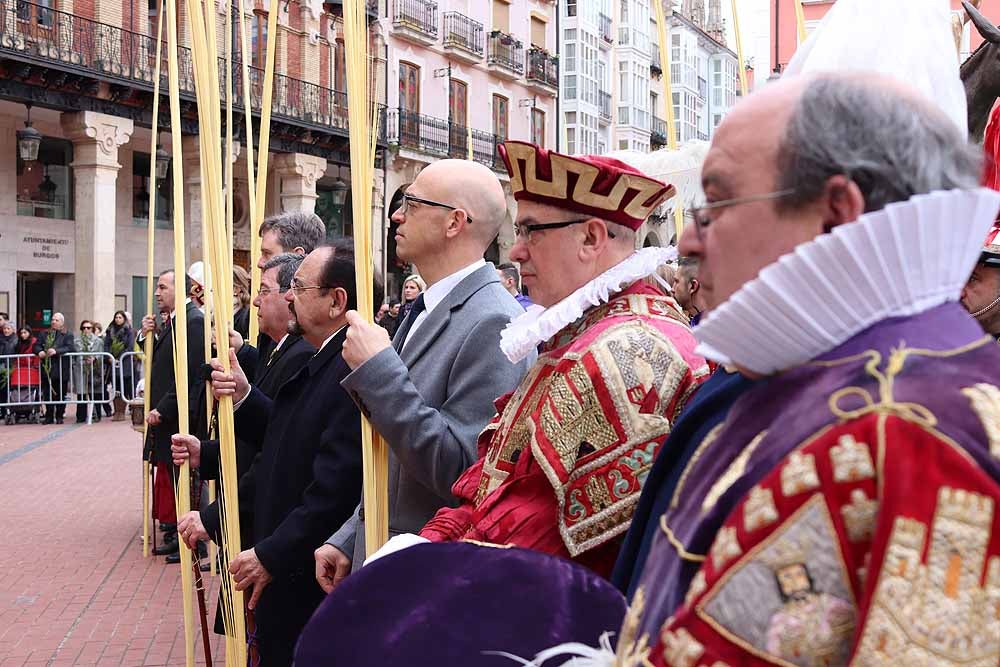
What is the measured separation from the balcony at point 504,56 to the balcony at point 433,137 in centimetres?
195

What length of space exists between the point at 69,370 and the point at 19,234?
19.4 feet

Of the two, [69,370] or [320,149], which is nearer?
[69,370]

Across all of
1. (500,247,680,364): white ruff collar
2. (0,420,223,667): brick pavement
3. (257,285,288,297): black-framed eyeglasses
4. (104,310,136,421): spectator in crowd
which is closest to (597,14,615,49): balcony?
(104,310,136,421): spectator in crowd

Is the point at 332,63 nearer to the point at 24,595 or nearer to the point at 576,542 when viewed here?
the point at 24,595

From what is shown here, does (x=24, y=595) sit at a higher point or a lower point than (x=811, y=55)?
lower

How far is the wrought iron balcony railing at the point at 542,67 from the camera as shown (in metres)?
36.3

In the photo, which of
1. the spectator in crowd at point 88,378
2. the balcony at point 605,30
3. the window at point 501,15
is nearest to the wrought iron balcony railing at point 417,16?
the window at point 501,15

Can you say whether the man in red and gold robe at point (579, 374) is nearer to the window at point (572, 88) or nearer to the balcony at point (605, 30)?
the window at point (572, 88)

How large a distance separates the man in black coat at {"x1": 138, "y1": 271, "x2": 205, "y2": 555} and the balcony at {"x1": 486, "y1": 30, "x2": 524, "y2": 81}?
27.0 m

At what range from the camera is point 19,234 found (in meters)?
21.8

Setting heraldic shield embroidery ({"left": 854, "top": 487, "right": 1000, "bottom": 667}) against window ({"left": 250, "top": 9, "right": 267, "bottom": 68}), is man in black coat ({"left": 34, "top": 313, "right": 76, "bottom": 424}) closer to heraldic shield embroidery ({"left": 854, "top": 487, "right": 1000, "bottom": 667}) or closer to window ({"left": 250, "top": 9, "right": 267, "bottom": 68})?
window ({"left": 250, "top": 9, "right": 267, "bottom": 68})

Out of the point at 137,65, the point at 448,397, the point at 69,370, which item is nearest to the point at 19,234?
the point at 137,65

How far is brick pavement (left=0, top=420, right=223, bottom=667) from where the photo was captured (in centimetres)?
570

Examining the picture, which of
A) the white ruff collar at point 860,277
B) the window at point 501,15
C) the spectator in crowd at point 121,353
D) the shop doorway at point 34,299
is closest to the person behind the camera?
the white ruff collar at point 860,277
